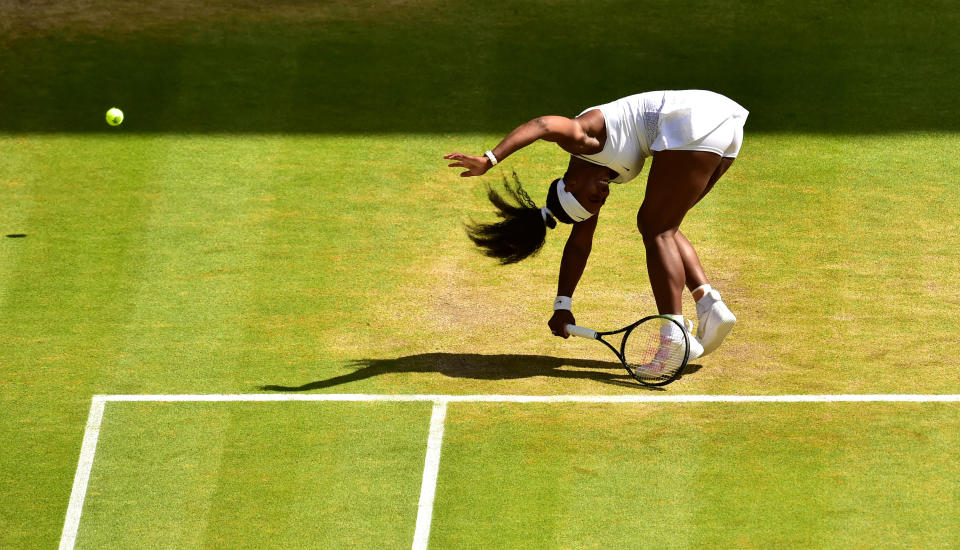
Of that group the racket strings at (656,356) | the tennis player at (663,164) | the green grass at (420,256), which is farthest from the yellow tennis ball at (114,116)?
the racket strings at (656,356)

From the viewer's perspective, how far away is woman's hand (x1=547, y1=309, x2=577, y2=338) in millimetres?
10203

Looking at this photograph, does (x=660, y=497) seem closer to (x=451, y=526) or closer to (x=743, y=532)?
(x=743, y=532)

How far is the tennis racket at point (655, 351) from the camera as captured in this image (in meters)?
9.62

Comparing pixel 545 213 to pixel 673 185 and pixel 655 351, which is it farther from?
pixel 655 351

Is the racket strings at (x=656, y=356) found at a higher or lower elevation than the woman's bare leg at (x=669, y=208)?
lower

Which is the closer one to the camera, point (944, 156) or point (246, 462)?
point (246, 462)

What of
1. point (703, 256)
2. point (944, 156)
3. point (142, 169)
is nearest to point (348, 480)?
point (703, 256)

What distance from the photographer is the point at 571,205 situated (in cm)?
996

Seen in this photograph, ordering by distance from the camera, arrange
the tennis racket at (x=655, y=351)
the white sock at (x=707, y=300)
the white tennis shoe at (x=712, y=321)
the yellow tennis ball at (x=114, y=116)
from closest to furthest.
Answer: the tennis racket at (x=655, y=351)
the white tennis shoe at (x=712, y=321)
the white sock at (x=707, y=300)
the yellow tennis ball at (x=114, y=116)

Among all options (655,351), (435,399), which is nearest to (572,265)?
(655,351)

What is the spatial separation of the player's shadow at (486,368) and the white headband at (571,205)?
40.6 inches

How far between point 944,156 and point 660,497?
5.62m

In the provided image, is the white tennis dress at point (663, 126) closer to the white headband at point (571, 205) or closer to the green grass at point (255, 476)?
the white headband at point (571, 205)

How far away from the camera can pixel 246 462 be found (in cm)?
924
